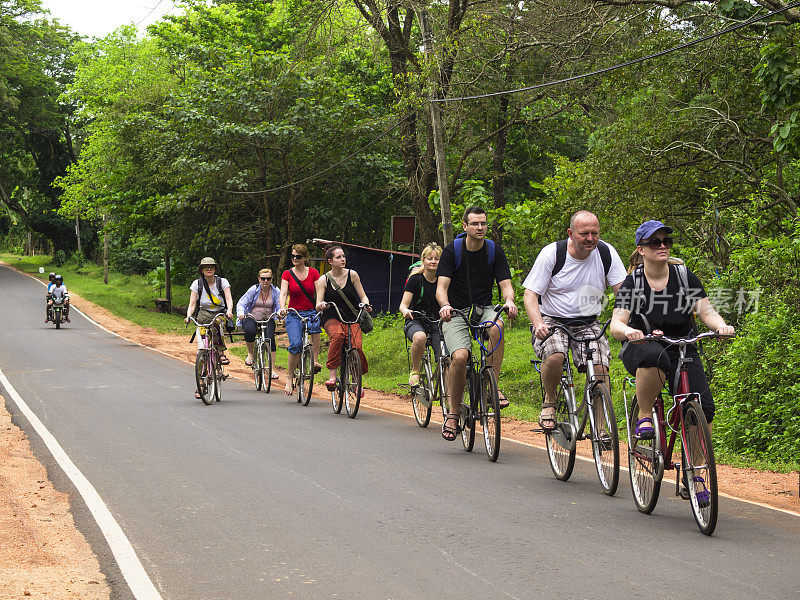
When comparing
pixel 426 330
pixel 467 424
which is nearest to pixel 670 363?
pixel 467 424

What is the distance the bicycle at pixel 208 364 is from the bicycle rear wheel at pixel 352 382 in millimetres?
2373

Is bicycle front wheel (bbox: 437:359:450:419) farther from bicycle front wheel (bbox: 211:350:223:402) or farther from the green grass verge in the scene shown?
bicycle front wheel (bbox: 211:350:223:402)

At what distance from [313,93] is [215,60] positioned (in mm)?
8444

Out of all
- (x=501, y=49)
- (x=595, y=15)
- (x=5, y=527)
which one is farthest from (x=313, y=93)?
(x=5, y=527)

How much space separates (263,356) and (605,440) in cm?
974

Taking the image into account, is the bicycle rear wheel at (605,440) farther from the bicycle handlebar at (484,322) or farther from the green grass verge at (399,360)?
the green grass verge at (399,360)

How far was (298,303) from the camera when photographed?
13.8m

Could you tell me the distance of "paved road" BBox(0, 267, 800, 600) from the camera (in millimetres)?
5164

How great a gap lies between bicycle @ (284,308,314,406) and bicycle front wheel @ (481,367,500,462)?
196 inches

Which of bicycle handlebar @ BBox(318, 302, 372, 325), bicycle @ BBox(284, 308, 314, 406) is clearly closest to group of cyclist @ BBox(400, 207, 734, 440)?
bicycle handlebar @ BBox(318, 302, 372, 325)

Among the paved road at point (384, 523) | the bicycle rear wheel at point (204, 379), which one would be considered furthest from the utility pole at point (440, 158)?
the paved road at point (384, 523)

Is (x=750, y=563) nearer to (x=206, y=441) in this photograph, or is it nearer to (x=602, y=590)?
(x=602, y=590)

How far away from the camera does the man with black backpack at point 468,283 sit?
9000mm

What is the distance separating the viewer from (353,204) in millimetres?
34156
